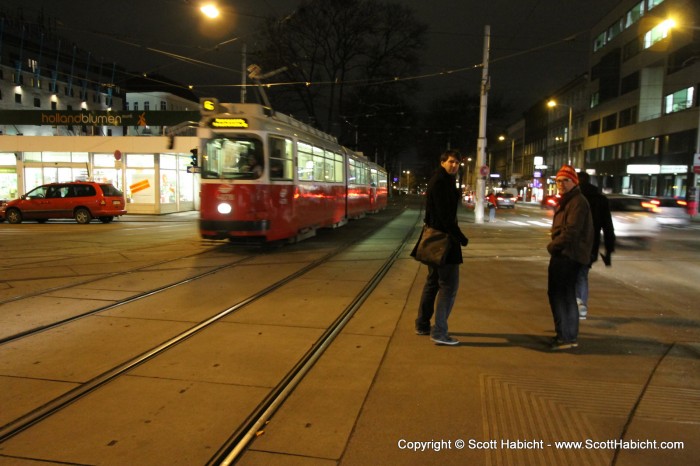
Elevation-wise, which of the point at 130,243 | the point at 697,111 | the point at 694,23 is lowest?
the point at 130,243

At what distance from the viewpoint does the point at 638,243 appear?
54.4ft

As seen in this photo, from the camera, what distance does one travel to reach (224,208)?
12117mm

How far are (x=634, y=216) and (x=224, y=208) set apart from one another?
15866 millimetres

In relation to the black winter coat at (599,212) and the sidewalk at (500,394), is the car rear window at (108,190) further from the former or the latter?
the black winter coat at (599,212)

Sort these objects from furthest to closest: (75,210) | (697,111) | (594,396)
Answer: (697,111) → (75,210) → (594,396)

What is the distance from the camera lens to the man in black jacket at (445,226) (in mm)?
5340

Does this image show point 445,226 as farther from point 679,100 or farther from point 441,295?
point 679,100

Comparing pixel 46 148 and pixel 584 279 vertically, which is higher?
pixel 46 148

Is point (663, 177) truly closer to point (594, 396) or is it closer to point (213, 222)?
point (213, 222)

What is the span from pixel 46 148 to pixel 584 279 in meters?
30.9

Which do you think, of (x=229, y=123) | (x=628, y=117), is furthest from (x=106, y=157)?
(x=628, y=117)

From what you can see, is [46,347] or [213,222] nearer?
[46,347]

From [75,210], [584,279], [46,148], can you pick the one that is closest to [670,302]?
[584,279]

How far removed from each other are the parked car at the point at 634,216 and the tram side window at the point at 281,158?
1263 centimetres
